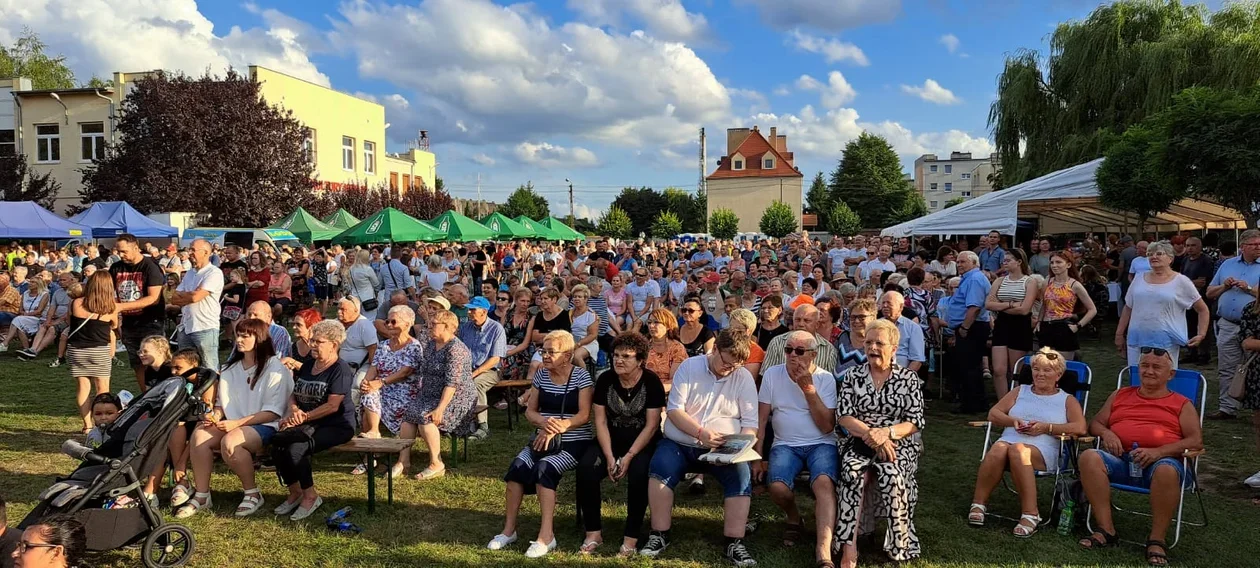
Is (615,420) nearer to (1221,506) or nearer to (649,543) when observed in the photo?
(649,543)

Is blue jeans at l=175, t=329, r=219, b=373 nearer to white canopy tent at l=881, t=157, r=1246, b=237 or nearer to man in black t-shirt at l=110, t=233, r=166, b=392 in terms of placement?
→ man in black t-shirt at l=110, t=233, r=166, b=392

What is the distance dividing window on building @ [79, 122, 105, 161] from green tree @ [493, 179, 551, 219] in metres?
27.2

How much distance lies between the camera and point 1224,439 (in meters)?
6.29

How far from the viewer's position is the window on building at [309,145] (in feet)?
94.0

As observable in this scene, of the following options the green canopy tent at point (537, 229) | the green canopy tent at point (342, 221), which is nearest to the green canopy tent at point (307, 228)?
the green canopy tent at point (342, 221)

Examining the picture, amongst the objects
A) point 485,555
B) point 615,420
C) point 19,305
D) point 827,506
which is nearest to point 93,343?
point 485,555

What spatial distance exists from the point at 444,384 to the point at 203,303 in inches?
90.3

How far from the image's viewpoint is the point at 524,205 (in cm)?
5769

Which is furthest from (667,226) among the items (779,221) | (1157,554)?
(1157,554)

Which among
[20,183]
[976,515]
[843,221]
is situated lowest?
[976,515]

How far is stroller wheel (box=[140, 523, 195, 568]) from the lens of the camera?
157 inches

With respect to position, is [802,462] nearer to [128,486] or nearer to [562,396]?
[562,396]

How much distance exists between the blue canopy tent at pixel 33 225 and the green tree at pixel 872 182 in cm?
5072

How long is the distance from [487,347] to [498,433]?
0.79 metres
